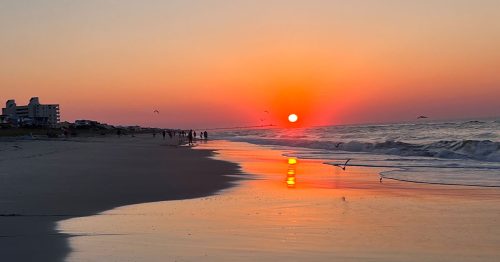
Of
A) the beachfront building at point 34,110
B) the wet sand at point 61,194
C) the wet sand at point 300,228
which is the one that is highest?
→ the beachfront building at point 34,110

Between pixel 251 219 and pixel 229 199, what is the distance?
2.96 m

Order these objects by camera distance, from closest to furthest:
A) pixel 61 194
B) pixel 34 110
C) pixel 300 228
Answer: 1. pixel 300 228
2. pixel 61 194
3. pixel 34 110

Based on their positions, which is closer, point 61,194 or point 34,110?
point 61,194

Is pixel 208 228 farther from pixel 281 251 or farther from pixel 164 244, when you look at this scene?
pixel 281 251

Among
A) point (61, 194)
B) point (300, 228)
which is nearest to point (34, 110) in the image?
point (61, 194)

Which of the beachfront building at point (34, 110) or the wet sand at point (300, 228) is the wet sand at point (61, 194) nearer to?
the wet sand at point (300, 228)

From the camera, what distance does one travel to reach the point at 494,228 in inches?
330

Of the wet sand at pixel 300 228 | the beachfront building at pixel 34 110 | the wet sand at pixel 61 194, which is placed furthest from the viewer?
the beachfront building at pixel 34 110

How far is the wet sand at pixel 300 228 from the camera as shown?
6.72m

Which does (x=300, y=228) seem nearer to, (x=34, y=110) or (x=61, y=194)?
(x=61, y=194)

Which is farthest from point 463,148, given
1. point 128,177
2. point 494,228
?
point 494,228

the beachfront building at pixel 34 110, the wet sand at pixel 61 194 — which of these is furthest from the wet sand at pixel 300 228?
the beachfront building at pixel 34 110

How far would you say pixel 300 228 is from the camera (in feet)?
27.6

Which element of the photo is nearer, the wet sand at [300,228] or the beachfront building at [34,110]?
the wet sand at [300,228]
